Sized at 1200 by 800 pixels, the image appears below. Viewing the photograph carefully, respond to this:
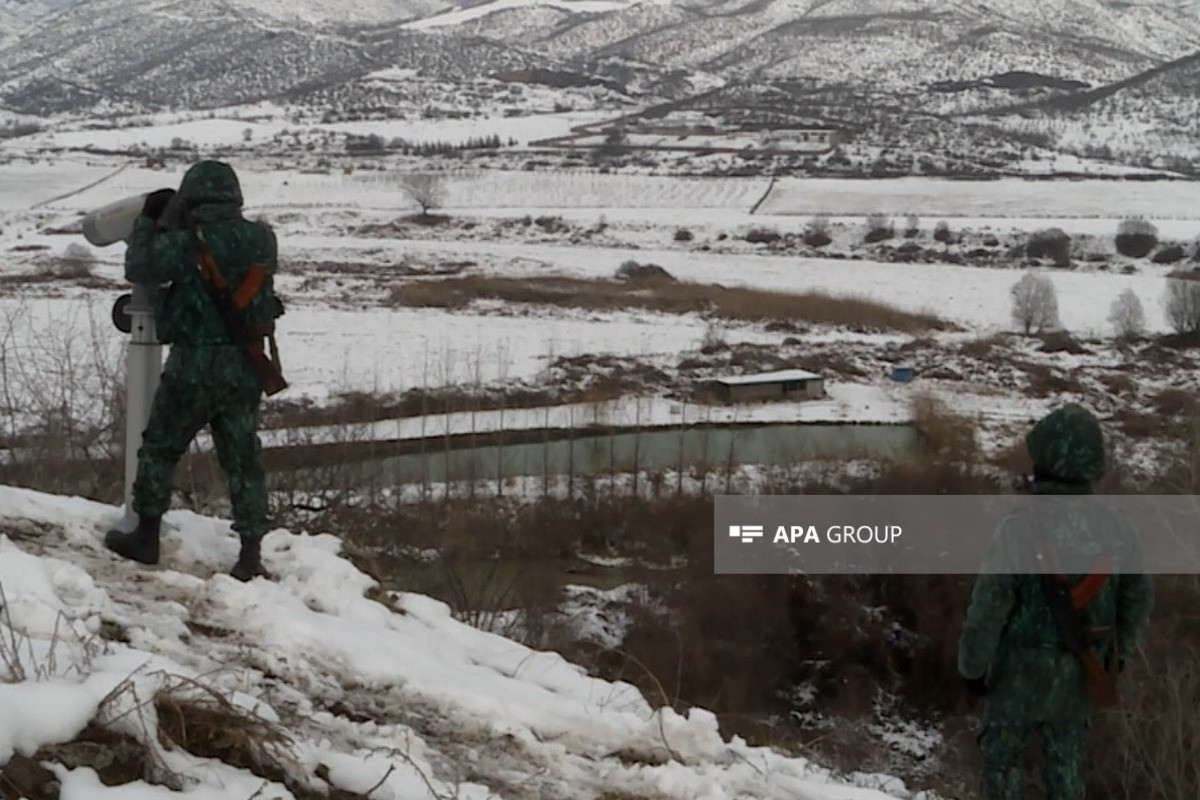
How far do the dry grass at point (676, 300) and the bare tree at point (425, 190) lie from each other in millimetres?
17466

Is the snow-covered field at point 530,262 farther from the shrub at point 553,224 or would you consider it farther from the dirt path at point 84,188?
the shrub at point 553,224

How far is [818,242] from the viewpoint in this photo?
48.7m

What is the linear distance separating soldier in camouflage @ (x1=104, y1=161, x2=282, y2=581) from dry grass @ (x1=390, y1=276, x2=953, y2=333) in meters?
29.6

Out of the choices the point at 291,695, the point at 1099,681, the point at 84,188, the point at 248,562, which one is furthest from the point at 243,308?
the point at 84,188

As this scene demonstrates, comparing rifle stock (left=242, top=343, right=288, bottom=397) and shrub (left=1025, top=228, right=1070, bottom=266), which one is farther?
shrub (left=1025, top=228, right=1070, bottom=266)

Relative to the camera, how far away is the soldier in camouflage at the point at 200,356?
15.5ft

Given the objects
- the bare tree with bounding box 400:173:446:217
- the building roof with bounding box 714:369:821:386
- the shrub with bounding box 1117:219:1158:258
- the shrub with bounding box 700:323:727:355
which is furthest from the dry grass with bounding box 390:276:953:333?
the bare tree with bounding box 400:173:446:217

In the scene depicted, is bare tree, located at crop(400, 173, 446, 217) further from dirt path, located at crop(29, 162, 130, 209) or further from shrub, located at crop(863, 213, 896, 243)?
shrub, located at crop(863, 213, 896, 243)

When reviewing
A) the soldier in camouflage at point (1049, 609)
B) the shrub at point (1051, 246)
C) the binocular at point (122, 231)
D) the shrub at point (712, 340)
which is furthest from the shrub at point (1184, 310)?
the binocular at point (122, 231)

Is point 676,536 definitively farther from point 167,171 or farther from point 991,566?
point 167,171

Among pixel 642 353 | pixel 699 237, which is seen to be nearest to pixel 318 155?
pixel 699 237

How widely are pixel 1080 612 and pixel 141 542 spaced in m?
3.37

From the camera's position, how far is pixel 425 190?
57.1 meters

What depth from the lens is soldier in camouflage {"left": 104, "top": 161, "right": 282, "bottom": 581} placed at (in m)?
4.71
